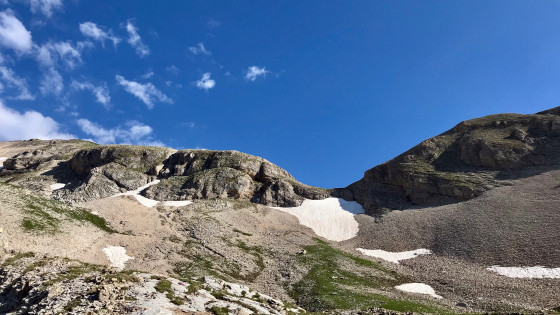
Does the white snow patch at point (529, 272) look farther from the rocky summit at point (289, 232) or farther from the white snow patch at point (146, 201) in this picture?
the white snow patch at point (146, 201)

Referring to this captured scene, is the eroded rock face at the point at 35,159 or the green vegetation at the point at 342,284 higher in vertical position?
the eroded rock face at the point at 35,159

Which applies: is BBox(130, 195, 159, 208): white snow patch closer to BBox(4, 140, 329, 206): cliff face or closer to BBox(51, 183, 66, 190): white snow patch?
BBox(4, 140, 329, 206): cliff face

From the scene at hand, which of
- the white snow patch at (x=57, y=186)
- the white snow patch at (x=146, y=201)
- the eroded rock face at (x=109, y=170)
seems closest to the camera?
the white snow patch at (x=146, y=201)

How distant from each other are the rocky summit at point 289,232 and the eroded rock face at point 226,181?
55 cm

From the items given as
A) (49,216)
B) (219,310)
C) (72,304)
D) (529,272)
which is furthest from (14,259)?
(529,272)

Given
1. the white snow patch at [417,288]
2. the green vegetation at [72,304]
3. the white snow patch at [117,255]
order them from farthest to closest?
1. the white snow patch at [117,255]
2. the white snow patch at [417,288]
3. the green vegetation at [72,304]

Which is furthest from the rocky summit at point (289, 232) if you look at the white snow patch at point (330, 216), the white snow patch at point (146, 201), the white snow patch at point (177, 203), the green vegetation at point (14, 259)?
the white snow patch at point (146, 201)

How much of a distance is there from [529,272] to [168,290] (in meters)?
54.8

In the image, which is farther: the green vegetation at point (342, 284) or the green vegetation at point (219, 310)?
the green vegetation at point (342, 284)

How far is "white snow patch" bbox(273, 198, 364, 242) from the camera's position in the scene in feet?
281

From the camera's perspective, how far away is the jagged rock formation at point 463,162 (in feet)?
292

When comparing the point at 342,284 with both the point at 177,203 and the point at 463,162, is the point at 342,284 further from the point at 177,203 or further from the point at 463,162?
the point at 463,162

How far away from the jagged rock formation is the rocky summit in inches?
17.5

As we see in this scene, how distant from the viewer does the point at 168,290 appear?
2253 cm
